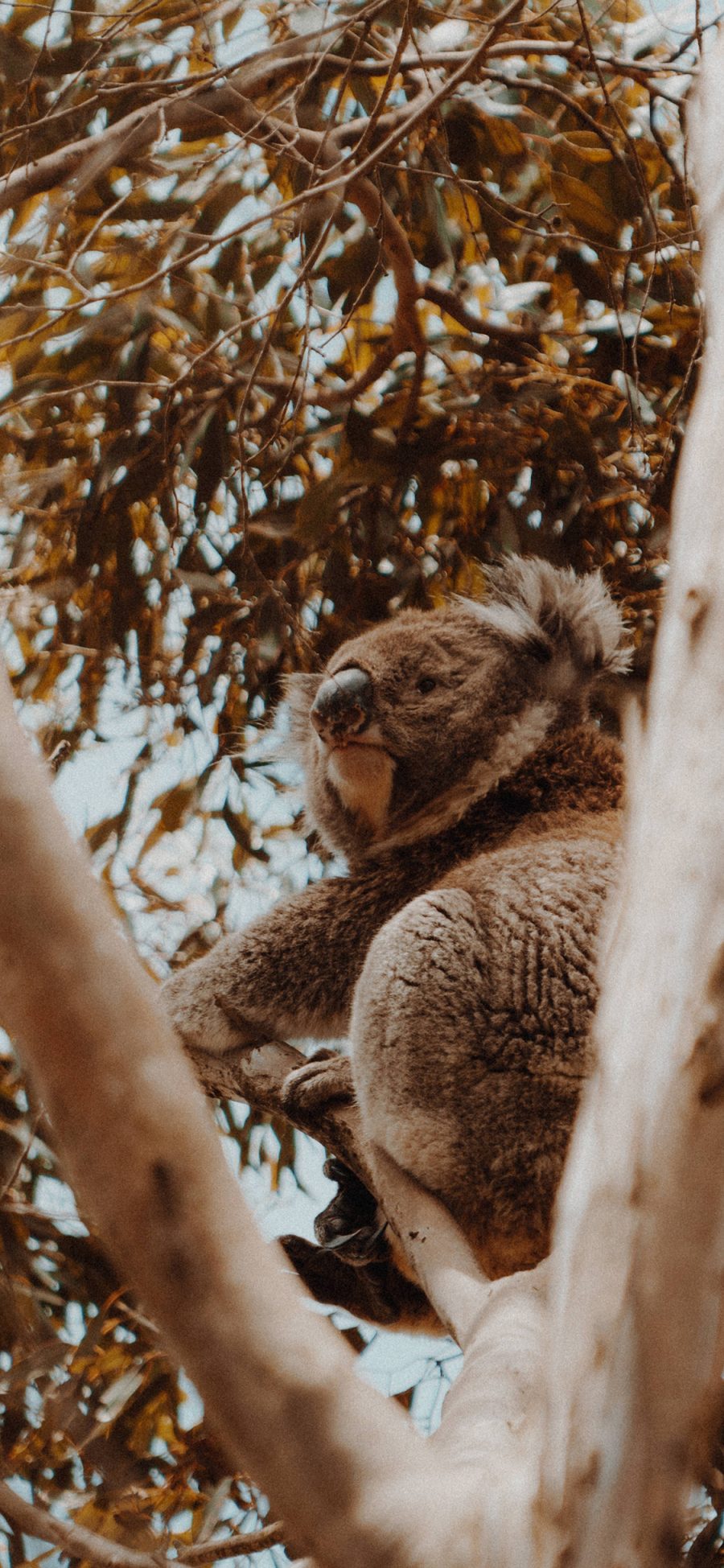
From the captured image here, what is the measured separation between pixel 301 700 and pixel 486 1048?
4.75ft

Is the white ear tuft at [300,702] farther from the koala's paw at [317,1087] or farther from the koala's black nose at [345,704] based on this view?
the koala's paw at [317,1087]

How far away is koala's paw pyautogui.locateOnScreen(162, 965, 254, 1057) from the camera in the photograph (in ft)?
8.78

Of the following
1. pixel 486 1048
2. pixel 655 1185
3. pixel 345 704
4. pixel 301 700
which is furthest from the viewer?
pixel 301 700

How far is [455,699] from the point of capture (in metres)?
3.06

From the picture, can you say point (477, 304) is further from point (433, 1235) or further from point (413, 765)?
point (433, 1235)

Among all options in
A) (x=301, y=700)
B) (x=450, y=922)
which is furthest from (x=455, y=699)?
(x=450, y=922)

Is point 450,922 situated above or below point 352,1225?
above

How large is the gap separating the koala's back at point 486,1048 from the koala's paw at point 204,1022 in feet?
1.58

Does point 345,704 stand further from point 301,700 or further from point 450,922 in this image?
point 450,922

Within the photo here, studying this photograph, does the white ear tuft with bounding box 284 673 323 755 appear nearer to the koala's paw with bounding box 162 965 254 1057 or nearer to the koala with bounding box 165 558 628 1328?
the koala with bounding box 165 558 628 1328

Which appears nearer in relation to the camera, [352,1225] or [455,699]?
[352,1225]

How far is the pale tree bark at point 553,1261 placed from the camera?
2.37 ft

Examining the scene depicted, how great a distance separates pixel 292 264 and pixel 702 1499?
2.89 m

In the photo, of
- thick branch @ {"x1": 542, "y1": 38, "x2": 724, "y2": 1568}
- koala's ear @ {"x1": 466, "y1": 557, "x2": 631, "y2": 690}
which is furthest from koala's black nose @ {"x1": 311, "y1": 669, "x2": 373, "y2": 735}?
thick branch @ {"x1": 542, "y1": 38, "x2": 724, "y2": 1568}
